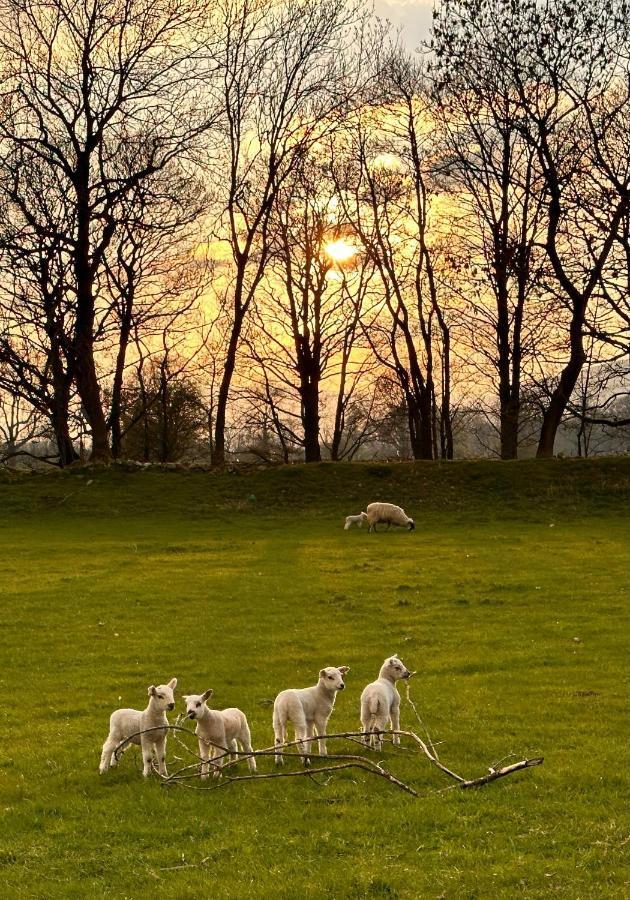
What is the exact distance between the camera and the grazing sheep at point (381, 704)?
1109cm

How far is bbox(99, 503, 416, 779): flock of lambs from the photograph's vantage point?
10359 mm

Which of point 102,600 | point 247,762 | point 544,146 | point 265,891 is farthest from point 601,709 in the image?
point 544,146

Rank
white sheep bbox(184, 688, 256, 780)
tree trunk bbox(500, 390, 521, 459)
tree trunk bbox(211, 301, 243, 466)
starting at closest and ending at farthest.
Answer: white sheep bbox(184, 688, 256, 780), tree trunk bbox(211, 301, 243, 466), tree trunk bbox(500, 390, 521, 459)

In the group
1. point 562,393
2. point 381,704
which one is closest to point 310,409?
point 562,393

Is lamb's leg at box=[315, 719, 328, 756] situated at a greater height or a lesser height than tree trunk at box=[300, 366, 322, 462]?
lesser

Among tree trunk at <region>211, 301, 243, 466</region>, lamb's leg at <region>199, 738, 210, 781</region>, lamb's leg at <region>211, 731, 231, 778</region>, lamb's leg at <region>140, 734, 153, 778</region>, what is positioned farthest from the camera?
tree trunk at <region>211, 301, 243, 466</region>

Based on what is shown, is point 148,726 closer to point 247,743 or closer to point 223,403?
point 247,743

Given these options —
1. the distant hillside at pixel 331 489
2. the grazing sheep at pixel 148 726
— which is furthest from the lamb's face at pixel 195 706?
the distant hillside at pixel 331 489

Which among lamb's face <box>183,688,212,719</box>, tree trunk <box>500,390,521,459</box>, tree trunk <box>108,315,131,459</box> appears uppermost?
tree trunk <box>108,315,131,459</box>

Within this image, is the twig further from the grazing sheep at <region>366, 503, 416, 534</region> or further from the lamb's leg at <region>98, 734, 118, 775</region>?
the grazing sheep at <region>366, 503, 416, 534</region>

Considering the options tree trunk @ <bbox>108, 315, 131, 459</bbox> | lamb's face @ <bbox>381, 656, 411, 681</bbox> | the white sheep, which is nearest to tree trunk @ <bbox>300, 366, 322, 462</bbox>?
tree trunk @ <bbox>108, 315, 131, 459</bbox>

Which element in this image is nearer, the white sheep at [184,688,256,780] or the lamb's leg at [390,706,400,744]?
the white sheep at [184,688,256,780]

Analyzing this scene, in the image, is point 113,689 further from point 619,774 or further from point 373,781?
point 619,774

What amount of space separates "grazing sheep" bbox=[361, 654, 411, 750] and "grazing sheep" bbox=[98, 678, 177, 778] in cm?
222
